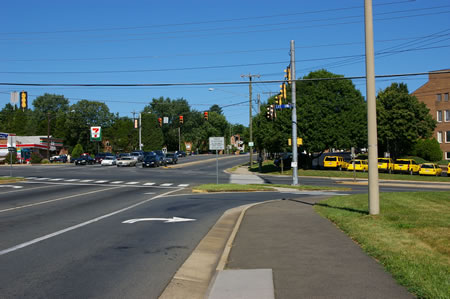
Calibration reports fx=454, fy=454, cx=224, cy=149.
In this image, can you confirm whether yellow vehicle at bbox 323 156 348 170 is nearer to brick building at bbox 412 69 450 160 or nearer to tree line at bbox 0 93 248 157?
brick building at bbox 412 69 450 160

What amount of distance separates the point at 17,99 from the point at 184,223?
65.1 ft

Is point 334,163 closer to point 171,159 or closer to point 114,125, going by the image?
point 171,159

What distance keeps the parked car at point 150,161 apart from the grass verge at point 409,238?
4457 cm

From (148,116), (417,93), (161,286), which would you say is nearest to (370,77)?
(161,286)

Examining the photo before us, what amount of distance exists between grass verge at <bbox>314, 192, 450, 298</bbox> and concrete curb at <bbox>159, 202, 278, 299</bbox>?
8.78 ft

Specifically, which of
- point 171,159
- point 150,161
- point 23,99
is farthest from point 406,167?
point 23,99

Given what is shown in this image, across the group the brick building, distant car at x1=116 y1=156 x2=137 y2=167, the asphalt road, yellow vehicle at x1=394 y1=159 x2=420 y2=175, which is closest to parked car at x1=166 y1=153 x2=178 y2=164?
distant car at x1=116 y1=156 x2=137 y2=167

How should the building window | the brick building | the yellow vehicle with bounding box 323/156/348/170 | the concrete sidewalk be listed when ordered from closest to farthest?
the concrete sidewalk < the yellow vehicle with bounding box 323/156/348/170 < the brick building < the building window

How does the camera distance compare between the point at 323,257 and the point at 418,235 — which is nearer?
the point at 323,257

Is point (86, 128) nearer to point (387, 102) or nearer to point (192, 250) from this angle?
point (387, 102)

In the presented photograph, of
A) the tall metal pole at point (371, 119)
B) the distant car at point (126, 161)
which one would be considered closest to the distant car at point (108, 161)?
the distant car at point (126, 161)

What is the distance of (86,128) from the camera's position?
11344 centimetres

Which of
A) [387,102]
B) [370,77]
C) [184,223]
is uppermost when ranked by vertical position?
[387,102]

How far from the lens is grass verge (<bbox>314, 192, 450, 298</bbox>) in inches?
234
